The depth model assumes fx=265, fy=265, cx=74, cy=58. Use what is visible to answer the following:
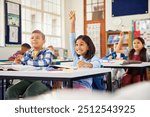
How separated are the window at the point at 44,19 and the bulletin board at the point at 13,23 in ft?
1.27

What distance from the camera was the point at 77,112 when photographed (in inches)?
20.3

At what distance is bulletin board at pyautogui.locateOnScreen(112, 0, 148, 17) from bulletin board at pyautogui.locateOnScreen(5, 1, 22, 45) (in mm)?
2672

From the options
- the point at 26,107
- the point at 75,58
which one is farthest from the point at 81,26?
the point at 26,107

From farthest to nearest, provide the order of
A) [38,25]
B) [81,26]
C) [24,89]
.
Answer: [81,26] → [38,25] → [24,89]

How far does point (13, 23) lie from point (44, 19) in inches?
61.2

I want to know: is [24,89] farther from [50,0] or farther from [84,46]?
[50,0]

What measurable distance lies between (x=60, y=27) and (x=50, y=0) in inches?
34.4

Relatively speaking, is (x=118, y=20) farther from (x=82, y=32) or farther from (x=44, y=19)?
(x=44, y=19)

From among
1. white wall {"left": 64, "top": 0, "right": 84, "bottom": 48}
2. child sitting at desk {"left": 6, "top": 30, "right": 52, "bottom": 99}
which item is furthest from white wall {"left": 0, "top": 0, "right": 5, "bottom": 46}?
child sitting at desk {"left": 6, "top": 30, "right": 52, "bottom": 99}

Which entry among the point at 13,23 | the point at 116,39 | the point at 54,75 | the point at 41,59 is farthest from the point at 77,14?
the point at 54,75

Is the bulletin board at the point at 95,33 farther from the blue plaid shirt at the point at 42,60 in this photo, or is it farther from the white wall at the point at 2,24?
the blue plaid shirt at the point at 42,60

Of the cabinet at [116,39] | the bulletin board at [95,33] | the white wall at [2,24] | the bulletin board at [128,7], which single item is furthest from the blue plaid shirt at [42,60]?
the bulletin board at [95,33]

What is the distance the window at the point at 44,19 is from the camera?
6718 millimetres

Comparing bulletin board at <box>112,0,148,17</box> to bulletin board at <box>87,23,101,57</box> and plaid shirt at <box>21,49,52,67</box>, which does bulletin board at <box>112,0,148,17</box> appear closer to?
bulletin board at <box>87,23,101,57</box>
